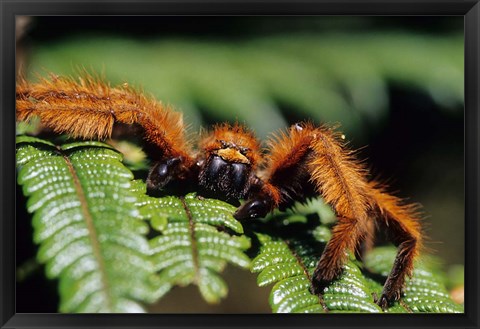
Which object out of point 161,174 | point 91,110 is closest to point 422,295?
point 161,174

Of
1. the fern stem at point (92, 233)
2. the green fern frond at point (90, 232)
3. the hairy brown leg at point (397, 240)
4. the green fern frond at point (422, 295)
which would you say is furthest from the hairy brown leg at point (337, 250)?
the fern stem at point (92, 233)

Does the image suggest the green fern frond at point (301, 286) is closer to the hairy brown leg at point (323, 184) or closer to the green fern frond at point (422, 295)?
the hairy brown leg at point (323, 184)

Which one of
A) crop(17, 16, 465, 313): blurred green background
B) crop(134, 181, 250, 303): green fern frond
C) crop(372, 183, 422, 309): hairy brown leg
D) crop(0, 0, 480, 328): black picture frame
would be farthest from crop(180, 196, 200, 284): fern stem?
crop(17, 16, 465, 313): blurred green background

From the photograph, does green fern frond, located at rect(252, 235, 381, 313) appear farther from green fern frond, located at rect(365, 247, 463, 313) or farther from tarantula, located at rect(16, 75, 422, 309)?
green fern frond, located at rect(365, 247, 463, 313)

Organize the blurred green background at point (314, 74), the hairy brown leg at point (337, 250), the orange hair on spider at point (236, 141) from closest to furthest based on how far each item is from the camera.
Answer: the hairy brown leg at point (337, 250) < the orange hair on spider at point (236, 141) < the blurred green background at point (314, 74)

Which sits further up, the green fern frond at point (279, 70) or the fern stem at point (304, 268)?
the green fern frond at point (279, 70)

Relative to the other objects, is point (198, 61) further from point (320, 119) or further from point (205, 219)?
point (205, 219)
